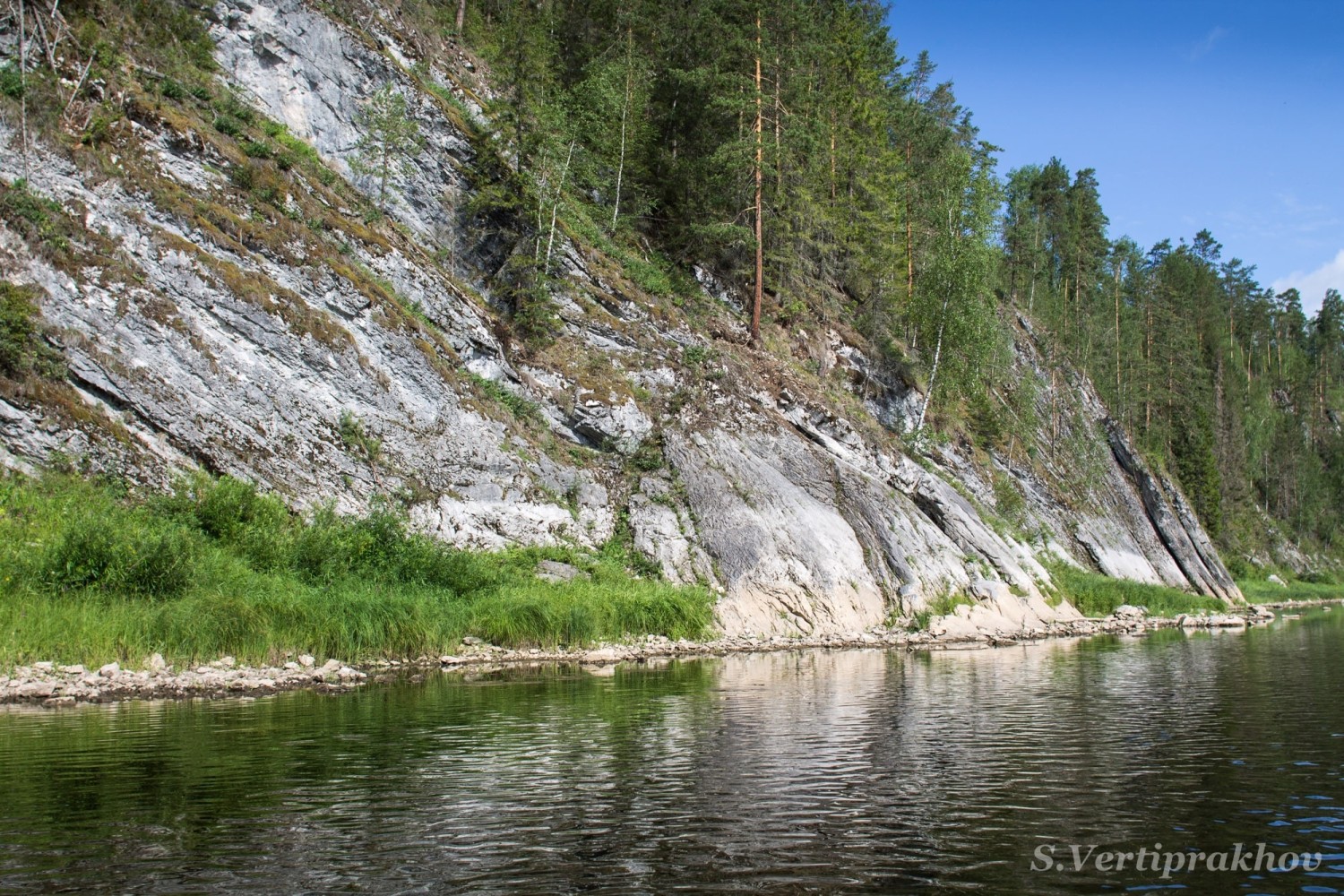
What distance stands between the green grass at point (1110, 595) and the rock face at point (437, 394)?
252 cm

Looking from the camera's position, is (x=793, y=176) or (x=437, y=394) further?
(x=793, y=176)

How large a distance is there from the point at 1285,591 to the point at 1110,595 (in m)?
38.6

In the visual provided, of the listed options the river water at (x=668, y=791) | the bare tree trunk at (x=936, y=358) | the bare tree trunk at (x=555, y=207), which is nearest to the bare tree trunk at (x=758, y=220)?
the bare tree trunk at (x=555, y=207)

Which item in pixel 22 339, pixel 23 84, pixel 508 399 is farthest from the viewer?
pixel 508 399

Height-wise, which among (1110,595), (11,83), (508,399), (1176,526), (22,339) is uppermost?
(11,83)

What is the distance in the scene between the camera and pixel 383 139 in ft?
121

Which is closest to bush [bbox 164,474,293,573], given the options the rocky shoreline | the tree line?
the rocky shoreline

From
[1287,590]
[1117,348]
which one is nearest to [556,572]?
[1117,348]

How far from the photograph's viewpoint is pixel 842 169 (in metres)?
54.1

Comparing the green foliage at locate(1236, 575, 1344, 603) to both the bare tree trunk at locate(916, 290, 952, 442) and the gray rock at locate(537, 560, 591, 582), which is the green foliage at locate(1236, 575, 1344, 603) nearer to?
the bare tree trunk at locate(916, 290, 952, 442)

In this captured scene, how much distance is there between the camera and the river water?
713cm

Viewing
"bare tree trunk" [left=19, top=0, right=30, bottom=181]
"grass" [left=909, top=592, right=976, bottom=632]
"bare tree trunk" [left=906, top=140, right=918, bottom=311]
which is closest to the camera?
"bare tree trunk" [left=19, top=0, right=30, bottom=181]

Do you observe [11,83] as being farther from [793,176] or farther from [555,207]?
[793,176]

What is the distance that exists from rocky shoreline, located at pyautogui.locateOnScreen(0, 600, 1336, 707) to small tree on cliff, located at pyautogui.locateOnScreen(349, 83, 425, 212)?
22196 mm
